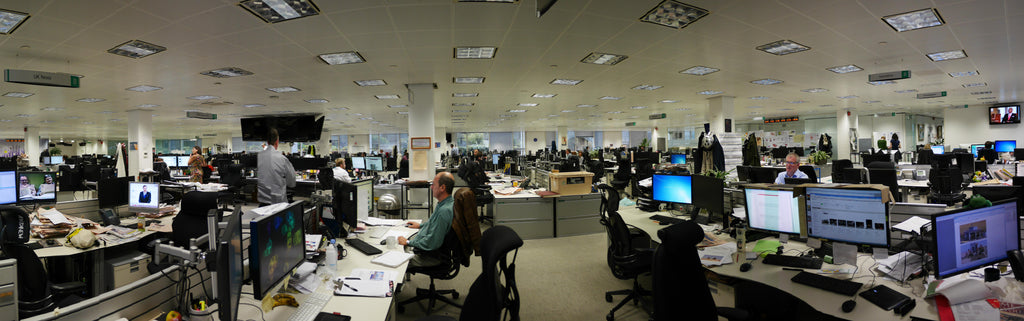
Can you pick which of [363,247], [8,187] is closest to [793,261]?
[363,247]

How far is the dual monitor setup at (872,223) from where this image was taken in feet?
5.80

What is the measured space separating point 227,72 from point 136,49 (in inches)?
59.3

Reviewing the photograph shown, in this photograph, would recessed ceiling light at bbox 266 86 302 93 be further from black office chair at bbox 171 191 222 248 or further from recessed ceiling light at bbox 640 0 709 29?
recessed ceiling light at bbox 640 0 709 29

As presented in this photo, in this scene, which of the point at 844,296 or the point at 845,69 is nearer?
the point at 844,296

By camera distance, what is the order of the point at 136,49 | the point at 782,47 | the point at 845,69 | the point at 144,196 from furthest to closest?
the point at 845,69, the point at 782,47, the point at 136,49, the point at 144,196

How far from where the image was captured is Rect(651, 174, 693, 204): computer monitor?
12.3ft

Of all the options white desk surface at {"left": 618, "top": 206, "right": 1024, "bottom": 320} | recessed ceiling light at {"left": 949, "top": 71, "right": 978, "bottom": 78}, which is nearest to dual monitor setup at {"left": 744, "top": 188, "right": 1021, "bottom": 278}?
white desk surface at {"left": 618, "top": 206, "right": 1024, "bottom": 320}

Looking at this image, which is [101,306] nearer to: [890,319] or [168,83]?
[890,319]

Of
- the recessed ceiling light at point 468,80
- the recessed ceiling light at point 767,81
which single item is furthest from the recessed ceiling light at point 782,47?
the recessed ceiling light at point 468,80

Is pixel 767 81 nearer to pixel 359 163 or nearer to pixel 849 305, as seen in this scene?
pixel 849 305

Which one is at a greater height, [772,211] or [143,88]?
[143,88]

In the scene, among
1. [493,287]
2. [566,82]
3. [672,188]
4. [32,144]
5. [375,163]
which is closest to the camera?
[493,287]

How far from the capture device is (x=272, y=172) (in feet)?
14.9

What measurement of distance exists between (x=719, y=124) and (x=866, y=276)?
31.3 ft
